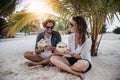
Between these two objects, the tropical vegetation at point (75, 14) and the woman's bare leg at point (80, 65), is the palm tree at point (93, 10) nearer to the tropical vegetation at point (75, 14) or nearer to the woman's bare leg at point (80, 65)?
the tropical vegetation at point (75, 14)

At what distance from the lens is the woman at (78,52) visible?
347 cm

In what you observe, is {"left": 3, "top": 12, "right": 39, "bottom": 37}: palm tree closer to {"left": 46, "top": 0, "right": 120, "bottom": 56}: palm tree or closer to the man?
{"left": 46, "top": 0, "right": 120, "bottom": 56}: palm tree

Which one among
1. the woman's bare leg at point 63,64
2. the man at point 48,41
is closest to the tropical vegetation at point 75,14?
the man at point 48,41

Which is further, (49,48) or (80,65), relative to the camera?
(49,48)

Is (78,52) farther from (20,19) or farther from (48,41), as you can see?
(20,19)

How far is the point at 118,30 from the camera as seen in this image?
27.6 ft

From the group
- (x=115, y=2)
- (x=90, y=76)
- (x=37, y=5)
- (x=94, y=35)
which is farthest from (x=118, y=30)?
(x=90, y=76)

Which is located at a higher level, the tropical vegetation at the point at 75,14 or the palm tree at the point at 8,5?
the palm tree at the point at 8,5

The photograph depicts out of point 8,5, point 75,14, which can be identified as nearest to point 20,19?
point 8,5

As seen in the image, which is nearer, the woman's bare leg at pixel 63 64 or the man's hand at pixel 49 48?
the woman's bare leg at pixel 63 64

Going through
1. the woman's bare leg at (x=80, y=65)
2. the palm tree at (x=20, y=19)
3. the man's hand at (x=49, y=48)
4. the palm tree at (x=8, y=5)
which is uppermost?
the palm tree at (x=8, y=5)

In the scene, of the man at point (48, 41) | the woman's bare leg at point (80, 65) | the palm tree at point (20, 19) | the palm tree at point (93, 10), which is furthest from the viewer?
the palm tree at point (20, 19)

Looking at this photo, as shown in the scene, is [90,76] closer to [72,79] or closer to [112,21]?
[72,79]

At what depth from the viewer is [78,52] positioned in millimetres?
3557
